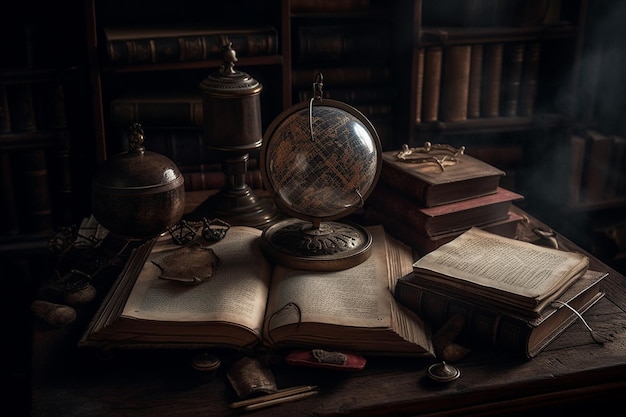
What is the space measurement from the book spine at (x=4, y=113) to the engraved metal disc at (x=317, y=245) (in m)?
1.12

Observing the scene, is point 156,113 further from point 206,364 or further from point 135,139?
point 206,364

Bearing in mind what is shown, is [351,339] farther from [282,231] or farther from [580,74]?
[580,74]

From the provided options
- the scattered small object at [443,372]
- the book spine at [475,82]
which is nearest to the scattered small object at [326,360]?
the scattered small object at [443,372]

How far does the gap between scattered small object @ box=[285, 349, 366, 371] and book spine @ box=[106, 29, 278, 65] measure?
1.18 meters

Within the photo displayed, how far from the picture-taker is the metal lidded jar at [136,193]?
5.56ft

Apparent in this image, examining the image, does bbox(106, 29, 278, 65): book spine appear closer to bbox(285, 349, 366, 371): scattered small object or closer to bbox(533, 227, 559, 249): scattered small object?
bbox(533, 227, 559, 249): scattered small object

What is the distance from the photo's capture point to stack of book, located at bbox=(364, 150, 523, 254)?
6.00 feet

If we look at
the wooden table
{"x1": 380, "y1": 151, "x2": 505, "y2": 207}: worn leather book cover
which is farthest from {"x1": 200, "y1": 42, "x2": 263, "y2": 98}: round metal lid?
the wooden table

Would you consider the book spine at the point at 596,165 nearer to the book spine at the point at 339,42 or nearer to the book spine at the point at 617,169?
the book spine at the point at 617,169

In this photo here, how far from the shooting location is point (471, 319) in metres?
1.47

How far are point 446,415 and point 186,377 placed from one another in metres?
0.50

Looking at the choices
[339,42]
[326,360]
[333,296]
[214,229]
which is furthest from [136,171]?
[339,42]

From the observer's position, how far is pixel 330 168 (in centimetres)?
161

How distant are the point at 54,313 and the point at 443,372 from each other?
2.68ft
